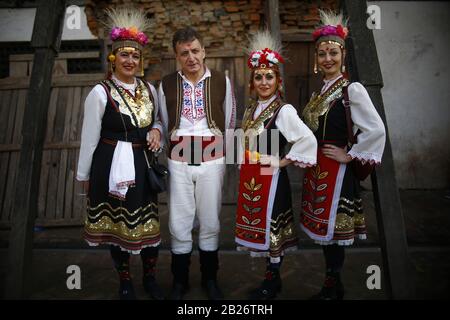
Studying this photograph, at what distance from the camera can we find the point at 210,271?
3139 mm

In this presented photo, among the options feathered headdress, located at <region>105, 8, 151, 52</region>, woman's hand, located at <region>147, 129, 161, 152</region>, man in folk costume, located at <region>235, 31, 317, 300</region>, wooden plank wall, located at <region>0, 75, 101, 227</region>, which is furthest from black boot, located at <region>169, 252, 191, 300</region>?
wooden plank wall, located at <region>0, 75, 101, 227</region>

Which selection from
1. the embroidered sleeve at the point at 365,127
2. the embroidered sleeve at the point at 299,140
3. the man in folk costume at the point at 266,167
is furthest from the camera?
the man in folk costume at the point at 266,167

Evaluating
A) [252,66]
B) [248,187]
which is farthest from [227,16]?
[248,187]

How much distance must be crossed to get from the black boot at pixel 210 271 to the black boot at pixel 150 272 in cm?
39

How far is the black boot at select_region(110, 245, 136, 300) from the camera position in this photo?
302cm

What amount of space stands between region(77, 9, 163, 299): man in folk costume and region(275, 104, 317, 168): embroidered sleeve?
1.01 m

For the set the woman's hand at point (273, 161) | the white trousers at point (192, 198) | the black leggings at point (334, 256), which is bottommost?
the black leggings at point (334, 256)

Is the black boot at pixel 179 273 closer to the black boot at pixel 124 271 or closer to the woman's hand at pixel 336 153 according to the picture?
the black boot at pixel 124 271

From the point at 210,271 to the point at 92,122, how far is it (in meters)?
1.53

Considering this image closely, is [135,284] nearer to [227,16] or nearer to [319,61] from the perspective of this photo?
[319,61]

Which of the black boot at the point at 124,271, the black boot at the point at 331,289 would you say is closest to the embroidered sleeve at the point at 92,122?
the black boot at the point at 124,271

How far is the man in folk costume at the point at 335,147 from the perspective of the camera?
106 inches

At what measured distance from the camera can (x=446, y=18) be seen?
614cm

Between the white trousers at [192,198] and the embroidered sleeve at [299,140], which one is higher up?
the embroidered sleeve at [299,140]
